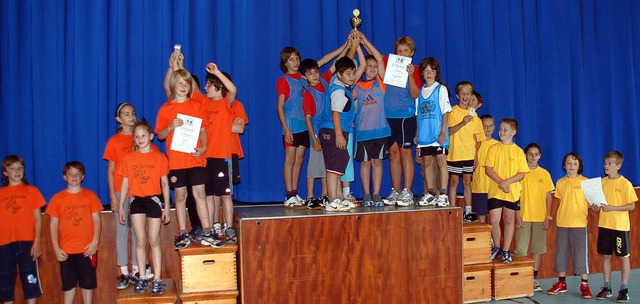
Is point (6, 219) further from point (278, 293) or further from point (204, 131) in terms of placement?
point (278, 293)

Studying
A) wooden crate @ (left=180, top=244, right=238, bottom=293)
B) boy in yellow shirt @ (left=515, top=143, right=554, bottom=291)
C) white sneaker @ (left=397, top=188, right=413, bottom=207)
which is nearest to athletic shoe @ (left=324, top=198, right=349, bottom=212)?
white sneaker @ (left=397, top=188, right=413, bottom=207)

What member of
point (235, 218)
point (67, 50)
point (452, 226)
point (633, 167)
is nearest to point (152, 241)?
point (235, 218)

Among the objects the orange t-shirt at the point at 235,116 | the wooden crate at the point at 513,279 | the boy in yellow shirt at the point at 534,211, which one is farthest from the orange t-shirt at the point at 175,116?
the boy in yellow shirt at the point at 534,211

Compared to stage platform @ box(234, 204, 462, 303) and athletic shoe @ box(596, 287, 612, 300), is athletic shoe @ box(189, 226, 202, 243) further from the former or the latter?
athletic shoe @ box(596, 287, 612, 300)

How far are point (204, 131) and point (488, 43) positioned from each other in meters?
3.44

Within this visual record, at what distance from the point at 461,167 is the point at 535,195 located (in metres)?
→ 0.82

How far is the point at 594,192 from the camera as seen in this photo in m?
5.13

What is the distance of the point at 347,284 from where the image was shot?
14.6 feet

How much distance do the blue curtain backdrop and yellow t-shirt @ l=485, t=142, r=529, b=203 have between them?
941 millimetres

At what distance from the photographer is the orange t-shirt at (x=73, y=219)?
430 cm

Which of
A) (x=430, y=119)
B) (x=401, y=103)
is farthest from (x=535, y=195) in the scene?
(x=401, y=103)

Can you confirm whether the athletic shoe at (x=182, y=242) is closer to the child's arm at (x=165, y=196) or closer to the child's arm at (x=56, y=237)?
the child's arm at (x=165, y=196)

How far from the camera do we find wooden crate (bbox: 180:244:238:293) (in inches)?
167

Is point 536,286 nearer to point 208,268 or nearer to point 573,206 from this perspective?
point 573,206
